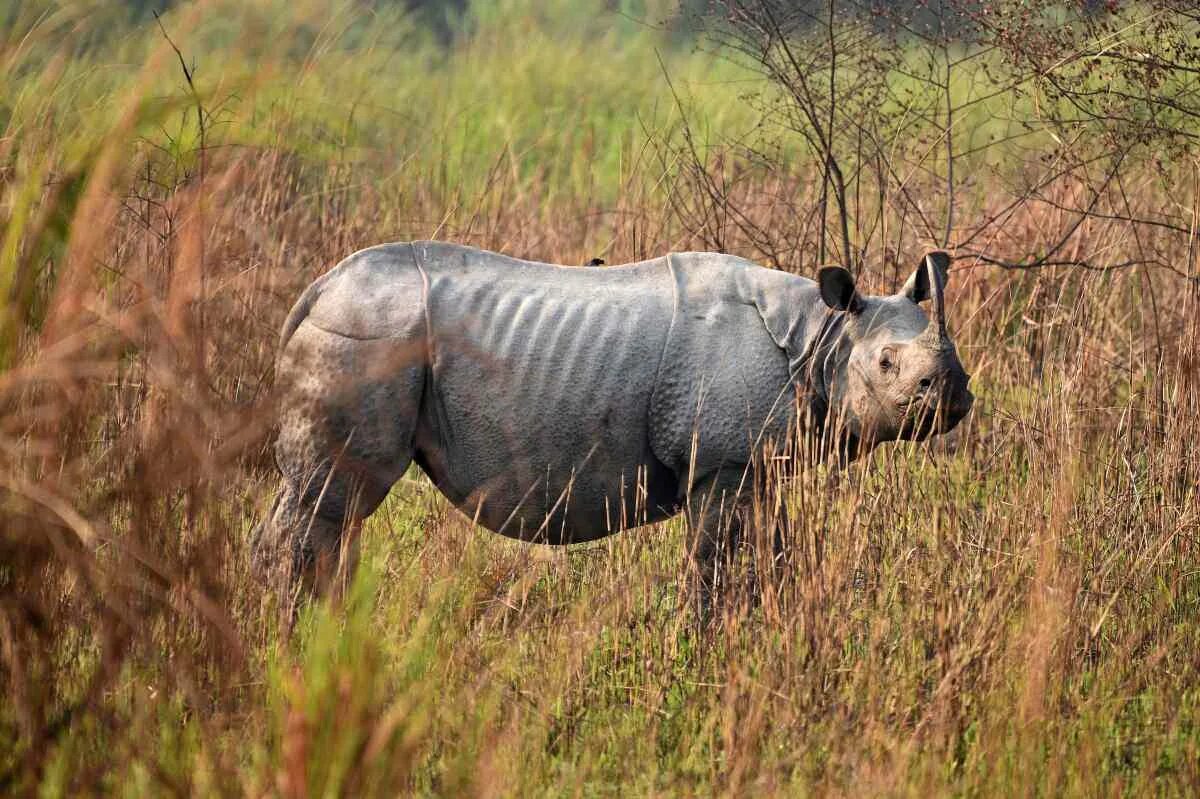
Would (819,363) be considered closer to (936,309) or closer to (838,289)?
(838,289)

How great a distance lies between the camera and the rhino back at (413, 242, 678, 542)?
420 centimetres

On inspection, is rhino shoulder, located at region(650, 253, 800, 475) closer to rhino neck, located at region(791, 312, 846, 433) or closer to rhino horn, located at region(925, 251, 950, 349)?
rhino neck, located at region(791, 312, 846, 433)

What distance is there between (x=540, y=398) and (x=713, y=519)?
553mm

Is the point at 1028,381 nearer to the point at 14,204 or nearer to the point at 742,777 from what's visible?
the point at 742,777

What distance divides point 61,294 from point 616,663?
1798 mm

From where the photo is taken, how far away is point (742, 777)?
3.39 m

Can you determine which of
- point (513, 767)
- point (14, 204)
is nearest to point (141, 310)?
point (14, 204)

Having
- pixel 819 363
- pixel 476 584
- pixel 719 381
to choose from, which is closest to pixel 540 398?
pixel 719 381

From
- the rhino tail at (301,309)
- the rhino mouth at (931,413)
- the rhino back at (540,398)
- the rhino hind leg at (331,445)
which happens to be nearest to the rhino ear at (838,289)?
the rhino mouth at (931,413)

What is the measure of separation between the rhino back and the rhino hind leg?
0.39 ft

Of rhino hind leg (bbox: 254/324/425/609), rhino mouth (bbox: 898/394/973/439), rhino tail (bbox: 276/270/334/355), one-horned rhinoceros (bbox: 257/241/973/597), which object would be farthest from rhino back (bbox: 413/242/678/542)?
rhino mouth (bbox: 898/394/973/439)

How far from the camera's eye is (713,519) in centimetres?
421

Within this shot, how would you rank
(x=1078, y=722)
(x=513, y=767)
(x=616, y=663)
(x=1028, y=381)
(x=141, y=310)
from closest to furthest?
(x=141, y=310) → (x=513, y=767) → (x=1078, y=722) → (x=616, y=663) → (x=1028, y=381)

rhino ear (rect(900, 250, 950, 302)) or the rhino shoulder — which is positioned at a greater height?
rhino ear (rect(900, 250, 950, 302))
